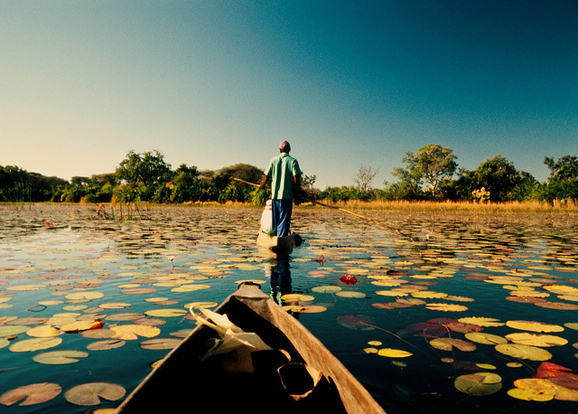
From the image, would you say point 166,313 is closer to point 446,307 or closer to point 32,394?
point 32,394

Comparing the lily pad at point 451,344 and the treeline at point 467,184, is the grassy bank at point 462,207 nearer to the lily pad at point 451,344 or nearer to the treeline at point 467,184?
the treeline at point 467,184

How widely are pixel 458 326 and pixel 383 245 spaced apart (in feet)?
14.4

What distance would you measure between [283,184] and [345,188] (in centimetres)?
3065

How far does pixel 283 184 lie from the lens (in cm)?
564

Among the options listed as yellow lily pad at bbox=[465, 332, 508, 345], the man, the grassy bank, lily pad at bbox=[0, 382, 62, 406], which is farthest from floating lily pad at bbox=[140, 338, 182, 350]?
the grassy bank

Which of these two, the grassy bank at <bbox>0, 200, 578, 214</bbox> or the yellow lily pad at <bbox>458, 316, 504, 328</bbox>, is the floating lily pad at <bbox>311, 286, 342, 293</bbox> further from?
the grassy bank at <bbox>0, 200, 578, 214</bbox>

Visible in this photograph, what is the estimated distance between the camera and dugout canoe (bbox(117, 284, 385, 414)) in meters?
0.98

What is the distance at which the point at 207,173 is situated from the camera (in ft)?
279

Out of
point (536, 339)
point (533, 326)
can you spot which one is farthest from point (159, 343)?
point (533, 326)

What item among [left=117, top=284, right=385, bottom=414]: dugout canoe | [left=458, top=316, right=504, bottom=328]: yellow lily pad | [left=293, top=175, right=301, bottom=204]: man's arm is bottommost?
[left=458, top=316, right=504, bottom=328]: yellow lily pad

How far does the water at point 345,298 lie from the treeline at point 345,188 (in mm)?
7420

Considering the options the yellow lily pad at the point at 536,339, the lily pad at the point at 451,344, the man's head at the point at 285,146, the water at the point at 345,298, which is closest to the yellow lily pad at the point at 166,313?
the water at the point at 345,298

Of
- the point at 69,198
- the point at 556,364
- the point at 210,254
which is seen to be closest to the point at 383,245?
the point at 210,254

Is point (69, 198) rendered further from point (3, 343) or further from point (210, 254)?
point (3, 343)
